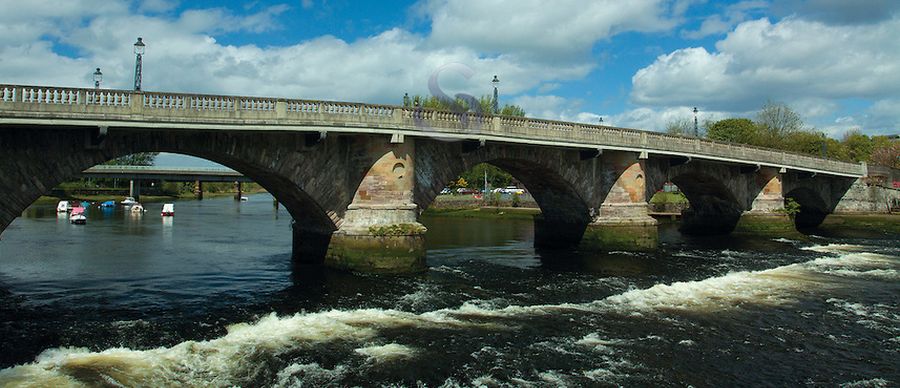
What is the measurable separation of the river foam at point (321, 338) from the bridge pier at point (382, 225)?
5.40 meters

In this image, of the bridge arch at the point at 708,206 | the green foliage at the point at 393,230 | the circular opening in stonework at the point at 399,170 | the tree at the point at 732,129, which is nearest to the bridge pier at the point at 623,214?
the bridge arch at the point at 708,206

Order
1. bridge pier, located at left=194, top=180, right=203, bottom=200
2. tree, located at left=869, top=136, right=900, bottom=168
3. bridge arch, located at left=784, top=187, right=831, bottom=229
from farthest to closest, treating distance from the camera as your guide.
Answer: bridge pier, located at left=194, top=180, right=203, bottom=200
tree, located at left=869, top=136, right=900, bottom=168
bridge arch, located at left=784, top=187, right=831, bottom=229

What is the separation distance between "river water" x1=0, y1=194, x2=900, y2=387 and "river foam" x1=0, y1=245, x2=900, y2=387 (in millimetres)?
64

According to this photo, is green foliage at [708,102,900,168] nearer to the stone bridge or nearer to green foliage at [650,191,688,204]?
green foliage at [650,191,688,204]

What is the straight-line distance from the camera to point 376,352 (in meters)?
14.8

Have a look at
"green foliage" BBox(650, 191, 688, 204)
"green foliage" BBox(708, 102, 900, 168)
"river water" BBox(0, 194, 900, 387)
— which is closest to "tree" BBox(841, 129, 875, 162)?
"green foliage" BBox(708, 102, 900, 168)

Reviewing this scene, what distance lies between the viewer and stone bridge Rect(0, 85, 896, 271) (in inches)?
725

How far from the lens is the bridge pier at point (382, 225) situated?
2509 centimetres

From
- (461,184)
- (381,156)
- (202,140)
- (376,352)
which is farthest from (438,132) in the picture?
(461,184)

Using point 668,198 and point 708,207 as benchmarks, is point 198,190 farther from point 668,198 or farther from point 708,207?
point 708,207

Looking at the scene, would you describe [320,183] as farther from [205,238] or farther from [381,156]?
[205,238]

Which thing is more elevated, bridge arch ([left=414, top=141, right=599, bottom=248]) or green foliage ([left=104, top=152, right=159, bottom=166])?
green foliage ([left=104, top=152, right=159, bottom=166])

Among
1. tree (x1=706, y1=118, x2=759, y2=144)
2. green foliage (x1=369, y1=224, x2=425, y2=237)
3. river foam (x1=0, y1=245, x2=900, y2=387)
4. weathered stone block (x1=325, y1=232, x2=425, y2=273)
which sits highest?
tree (x1=706, y1=118, x2=759, y2=144)

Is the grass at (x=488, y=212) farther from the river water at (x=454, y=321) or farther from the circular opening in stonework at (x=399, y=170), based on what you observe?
the circular opening in stonework at (x=399, y=170)
